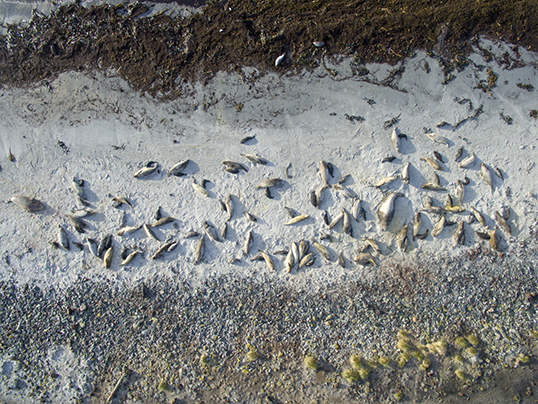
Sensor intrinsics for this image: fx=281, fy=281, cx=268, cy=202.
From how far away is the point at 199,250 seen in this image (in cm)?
530

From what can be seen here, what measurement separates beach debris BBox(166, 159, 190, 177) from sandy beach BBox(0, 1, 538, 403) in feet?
0.28

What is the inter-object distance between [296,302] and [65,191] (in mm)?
4960

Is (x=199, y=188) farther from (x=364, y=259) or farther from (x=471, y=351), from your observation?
(x=471, y=351)

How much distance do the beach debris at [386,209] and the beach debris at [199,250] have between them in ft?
11.0

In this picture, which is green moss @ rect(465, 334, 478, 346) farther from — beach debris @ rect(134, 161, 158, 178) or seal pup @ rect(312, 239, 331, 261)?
beach debris @ rect(134, 161, 158, 178)

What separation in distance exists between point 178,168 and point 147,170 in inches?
22.7

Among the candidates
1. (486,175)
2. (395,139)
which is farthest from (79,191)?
(486,175)

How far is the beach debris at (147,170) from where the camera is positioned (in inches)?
210

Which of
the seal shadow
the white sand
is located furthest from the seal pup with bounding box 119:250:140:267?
the seal shadow

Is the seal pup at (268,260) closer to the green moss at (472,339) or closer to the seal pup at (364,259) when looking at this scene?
the seal pup at (364,259)

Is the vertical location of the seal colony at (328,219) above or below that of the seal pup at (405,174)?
below

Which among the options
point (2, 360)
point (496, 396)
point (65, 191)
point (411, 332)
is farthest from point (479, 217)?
point (2, 360)

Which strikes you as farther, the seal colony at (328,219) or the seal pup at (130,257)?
the seal pup at (130,257)

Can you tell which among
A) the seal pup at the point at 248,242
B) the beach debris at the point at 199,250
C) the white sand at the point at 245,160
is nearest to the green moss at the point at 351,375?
the white sand at the point at 245,160
